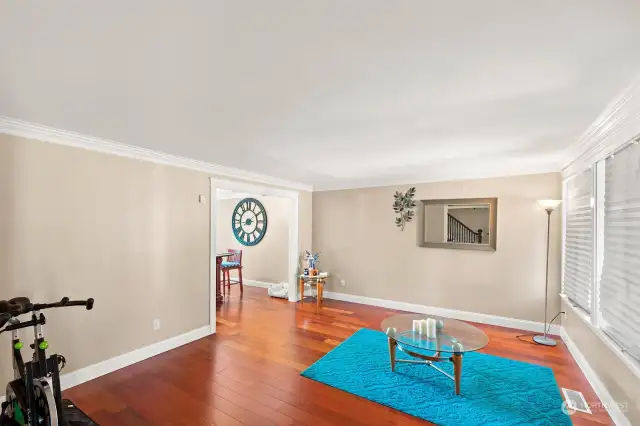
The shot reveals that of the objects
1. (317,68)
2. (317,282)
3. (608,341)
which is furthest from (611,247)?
(317,282)

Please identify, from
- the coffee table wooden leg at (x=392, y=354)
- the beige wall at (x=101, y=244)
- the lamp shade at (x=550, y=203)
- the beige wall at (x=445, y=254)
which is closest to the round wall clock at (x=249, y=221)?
the beige wall at (x=445, y=254)

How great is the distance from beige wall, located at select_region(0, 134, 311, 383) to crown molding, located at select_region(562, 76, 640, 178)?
3.93m

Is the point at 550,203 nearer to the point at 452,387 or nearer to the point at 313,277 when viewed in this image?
the point at 452,387

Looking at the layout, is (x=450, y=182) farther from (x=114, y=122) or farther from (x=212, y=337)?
(x=114, y=122)

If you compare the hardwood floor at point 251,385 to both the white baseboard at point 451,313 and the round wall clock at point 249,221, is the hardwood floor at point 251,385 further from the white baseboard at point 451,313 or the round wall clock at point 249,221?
the round wall clock at point 249,221

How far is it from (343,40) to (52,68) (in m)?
1.47

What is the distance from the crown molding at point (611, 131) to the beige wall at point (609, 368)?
154cm

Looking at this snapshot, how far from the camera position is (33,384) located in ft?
5.83

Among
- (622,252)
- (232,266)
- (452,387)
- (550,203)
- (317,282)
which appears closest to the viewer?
(622,252)

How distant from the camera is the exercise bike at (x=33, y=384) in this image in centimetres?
174

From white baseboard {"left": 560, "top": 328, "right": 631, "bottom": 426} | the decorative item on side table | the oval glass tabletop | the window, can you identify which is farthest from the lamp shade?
the decorative item on side table

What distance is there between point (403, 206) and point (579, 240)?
2.37 meters

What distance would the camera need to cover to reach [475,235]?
4.64 meters

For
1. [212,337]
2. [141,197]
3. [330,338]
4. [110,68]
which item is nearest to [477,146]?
[330,338]
